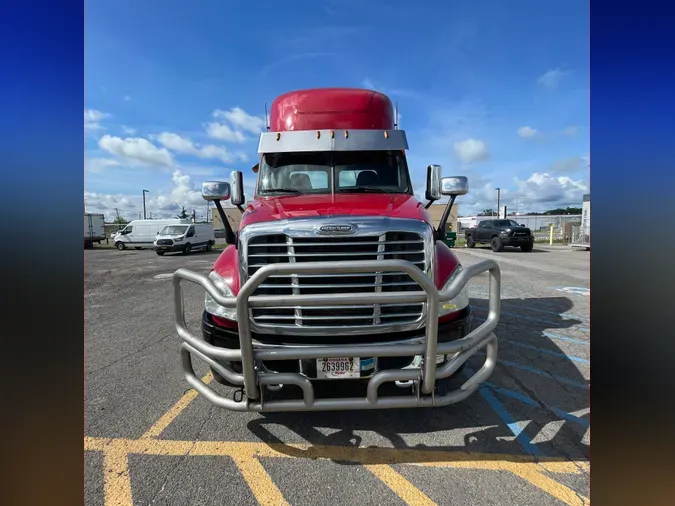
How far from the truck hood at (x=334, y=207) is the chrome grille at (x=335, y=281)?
0.75 feet

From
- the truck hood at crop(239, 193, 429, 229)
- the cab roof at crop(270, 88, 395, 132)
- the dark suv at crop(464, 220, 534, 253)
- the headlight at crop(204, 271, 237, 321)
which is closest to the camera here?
the headlight at crop(204, 271, 237, 321)

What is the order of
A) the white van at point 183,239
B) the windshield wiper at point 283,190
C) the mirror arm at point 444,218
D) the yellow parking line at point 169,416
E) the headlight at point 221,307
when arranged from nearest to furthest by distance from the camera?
1. the headlight at point 221,307
2. the yellow parking line at point 169,416
3. the mirror arm at point 444,218
4. the windshield wiper at point 283,190
5. the white van at point 183,239

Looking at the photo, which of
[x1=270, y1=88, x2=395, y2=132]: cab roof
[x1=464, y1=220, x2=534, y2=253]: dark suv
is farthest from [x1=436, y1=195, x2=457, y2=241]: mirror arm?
[x1=464, y1=220, x2=534, y2=253]: dark suv

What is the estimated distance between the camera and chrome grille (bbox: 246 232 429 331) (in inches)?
91.7

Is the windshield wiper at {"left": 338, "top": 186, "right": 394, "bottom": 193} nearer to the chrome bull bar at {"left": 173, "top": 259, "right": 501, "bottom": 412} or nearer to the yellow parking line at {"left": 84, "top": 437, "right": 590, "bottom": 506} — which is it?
the chrome bull bar at {"left": 173, "top": 259, "right": 501, "bottom": 412}

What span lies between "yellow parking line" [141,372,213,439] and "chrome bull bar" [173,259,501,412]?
2.61 ft

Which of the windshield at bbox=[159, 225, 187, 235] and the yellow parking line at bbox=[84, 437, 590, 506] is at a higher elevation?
the windshield at bbox=[159, 225, 187, 235]

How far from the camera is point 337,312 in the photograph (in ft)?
7.72

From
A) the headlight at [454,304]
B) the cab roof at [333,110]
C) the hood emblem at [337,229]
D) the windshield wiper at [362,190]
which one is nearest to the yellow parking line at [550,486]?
the headlight at [454,304]

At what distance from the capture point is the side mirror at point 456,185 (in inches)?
132

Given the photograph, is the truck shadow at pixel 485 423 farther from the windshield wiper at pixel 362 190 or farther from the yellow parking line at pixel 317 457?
the windshield wiper at pixel 362 190
